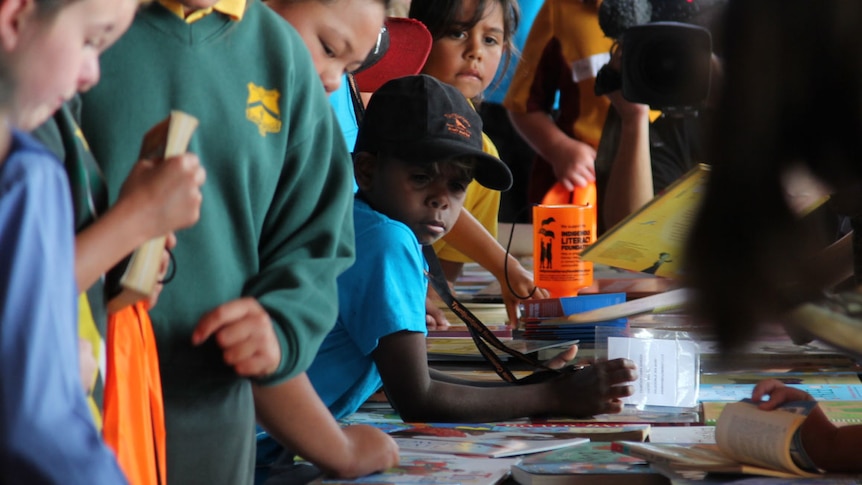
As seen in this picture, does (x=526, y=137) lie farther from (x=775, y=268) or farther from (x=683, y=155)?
(x=775, y=268)

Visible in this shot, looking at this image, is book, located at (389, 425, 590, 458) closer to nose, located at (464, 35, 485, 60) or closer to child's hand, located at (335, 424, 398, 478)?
child's hand, located at (335, 424, 398, 478)

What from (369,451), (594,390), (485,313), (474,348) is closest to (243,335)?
(369,451)

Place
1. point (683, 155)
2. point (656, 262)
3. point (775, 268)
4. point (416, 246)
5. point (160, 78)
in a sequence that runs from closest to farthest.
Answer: point (775, 268) < point (160, 78) < point (416, 246) < point (656, 262) < point (683, 155)

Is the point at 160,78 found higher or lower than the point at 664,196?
higher

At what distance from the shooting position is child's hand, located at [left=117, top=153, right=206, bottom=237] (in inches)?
28.4

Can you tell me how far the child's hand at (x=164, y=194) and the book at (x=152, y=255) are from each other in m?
0.01

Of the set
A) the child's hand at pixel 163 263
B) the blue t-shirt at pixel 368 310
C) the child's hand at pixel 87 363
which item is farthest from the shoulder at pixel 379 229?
the child's hand at pixel 87 363

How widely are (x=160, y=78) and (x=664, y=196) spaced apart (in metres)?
0.82

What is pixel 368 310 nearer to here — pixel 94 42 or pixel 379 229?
pixel 379 229

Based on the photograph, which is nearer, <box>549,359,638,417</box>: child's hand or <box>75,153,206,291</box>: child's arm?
<box>75,153,206,291</box>: child's arm

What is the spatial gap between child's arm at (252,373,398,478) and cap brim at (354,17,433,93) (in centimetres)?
118

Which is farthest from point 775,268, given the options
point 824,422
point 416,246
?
point 416,246

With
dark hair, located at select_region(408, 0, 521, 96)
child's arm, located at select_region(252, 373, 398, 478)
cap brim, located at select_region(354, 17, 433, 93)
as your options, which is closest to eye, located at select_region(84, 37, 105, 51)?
child's arm, located at select_region(252, 373, 398, 478)

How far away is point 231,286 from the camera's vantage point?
937mm
